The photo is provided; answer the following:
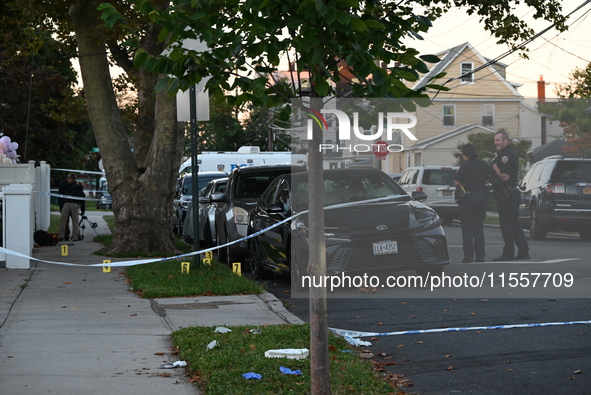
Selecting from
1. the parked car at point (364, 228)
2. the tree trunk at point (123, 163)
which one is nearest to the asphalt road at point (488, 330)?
the parked car at point (364, 228)

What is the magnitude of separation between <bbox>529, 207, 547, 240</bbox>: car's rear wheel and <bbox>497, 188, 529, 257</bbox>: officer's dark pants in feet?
1.01

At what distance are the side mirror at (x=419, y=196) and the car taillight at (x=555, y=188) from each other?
131 cm

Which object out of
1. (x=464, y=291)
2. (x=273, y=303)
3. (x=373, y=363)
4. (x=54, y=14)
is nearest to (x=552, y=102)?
(x=464, y=291)

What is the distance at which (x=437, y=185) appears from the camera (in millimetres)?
9594

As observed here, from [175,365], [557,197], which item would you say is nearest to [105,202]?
[557,197]

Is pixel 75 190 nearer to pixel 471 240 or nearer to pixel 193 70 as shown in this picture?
pixel 471 240

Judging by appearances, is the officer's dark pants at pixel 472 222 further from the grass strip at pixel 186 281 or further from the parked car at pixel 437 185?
the grass strip at pixel 186 281

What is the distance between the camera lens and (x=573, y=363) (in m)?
7.37

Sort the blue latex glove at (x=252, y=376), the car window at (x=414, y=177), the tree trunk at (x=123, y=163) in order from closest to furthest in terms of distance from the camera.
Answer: the blue latex glove at (x=252, y=376)
the car window at (x=414, y=177)
the tree trunk at (x=123, y=163)

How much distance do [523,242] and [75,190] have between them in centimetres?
1724

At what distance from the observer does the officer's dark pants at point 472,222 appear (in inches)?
354

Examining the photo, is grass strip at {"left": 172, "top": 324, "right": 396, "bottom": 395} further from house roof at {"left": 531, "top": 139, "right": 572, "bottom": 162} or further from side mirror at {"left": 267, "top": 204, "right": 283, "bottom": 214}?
side mirror at {"left": 267, "top": 204, "right": 283, "bottom": 214}

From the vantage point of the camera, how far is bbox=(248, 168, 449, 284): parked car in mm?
10484

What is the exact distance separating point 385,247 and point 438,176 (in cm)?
248
